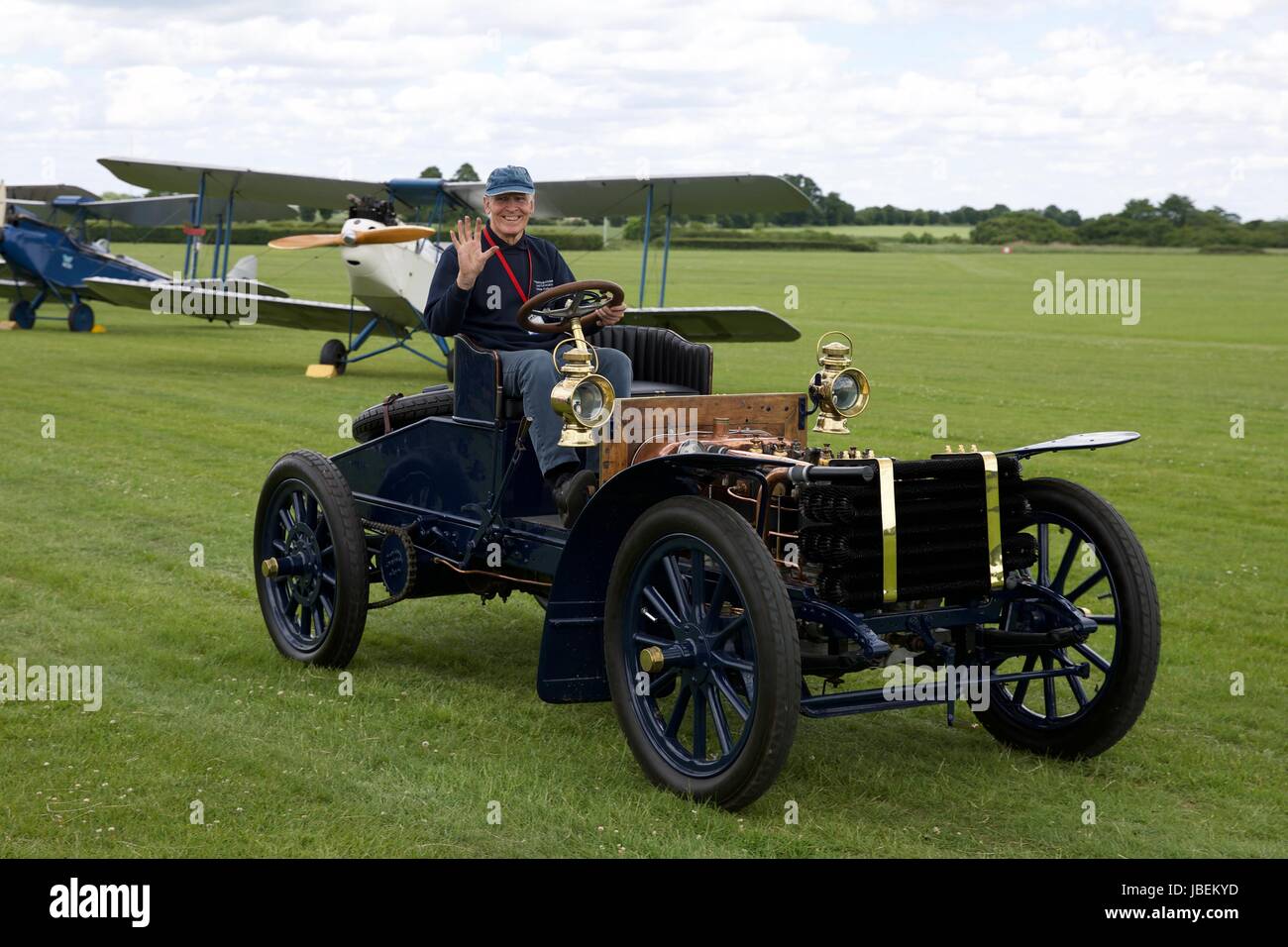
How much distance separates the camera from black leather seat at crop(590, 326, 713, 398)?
5.92m

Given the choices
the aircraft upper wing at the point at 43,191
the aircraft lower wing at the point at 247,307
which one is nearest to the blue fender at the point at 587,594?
the aircraft lower wing at the point at 247,307

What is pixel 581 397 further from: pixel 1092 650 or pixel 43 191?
pixel 43 191

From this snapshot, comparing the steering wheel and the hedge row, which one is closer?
the steering wheel

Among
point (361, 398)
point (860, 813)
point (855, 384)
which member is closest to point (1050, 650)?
point (860, 813)

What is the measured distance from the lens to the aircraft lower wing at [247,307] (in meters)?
22.8

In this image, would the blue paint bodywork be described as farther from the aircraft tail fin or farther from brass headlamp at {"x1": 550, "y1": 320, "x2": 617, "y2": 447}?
the aircraft tail fin

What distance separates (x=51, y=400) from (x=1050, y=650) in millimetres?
13671

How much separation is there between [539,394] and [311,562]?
1504 mm

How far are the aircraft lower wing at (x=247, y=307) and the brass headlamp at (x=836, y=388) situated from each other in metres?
17.0

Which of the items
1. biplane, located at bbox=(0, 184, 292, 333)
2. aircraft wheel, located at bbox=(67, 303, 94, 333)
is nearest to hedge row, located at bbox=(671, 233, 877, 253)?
biplane, located at bbox=(0, 184, 292, 333)

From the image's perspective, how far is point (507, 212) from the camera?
571 centimetres

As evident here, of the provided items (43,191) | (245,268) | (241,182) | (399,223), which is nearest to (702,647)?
(399,223)

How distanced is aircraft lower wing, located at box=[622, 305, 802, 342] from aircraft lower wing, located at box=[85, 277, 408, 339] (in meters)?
4.47
